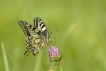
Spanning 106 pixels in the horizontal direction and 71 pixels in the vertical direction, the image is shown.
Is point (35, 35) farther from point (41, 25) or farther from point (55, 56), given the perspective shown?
point (55, 56)

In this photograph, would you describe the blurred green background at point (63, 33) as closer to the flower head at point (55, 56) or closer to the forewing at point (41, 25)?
the flower head at point (55, 56)

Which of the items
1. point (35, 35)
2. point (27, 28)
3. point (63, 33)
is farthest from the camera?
point (63, 33)

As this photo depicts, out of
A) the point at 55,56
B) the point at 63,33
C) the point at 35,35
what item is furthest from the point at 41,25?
the point at 63,33

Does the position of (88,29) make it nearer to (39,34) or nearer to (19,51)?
(19,51)

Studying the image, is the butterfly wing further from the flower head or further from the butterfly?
the flower head

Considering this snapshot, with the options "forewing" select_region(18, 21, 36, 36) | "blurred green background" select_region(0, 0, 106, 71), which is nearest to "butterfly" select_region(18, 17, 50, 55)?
"forewing" select_region(18, 21, 36, 36)

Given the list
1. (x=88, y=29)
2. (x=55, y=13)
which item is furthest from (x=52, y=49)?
(x=55, y=13)
